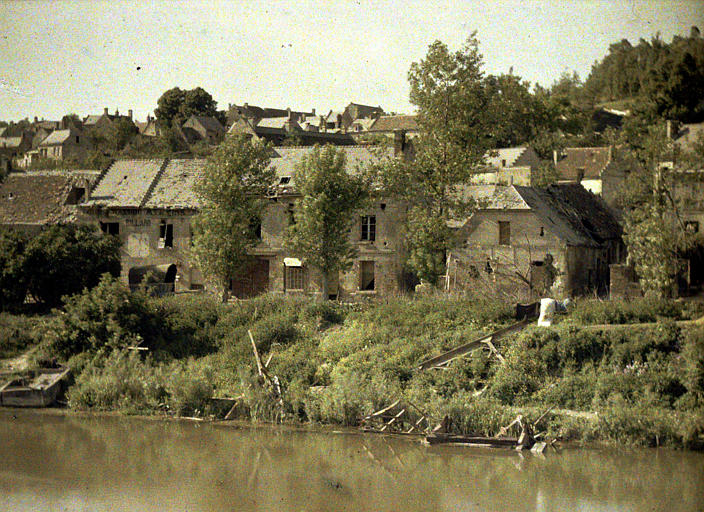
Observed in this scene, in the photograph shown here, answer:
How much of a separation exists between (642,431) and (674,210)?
17.4 meters

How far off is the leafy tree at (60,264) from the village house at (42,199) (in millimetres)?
4532

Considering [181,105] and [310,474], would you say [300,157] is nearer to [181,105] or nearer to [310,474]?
[310,474]

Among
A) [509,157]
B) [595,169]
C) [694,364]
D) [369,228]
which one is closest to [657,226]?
[694,364]

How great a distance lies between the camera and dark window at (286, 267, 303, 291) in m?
38.2

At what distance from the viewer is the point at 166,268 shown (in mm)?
38875

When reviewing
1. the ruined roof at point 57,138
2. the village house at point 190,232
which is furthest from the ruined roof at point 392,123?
the village house at point 190,232

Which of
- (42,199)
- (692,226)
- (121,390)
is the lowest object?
(121,390)

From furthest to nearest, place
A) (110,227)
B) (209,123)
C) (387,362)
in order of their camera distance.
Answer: (209,123) → (110,227) → (387,362)

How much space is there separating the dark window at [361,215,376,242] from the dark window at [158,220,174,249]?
8691 millimetres

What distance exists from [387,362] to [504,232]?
11.5 m

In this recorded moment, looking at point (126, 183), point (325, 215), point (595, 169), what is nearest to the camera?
point (325, 215)

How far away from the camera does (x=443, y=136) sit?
34625 mm

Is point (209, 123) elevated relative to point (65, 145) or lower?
elevated

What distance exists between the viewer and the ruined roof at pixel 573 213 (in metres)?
36.6
